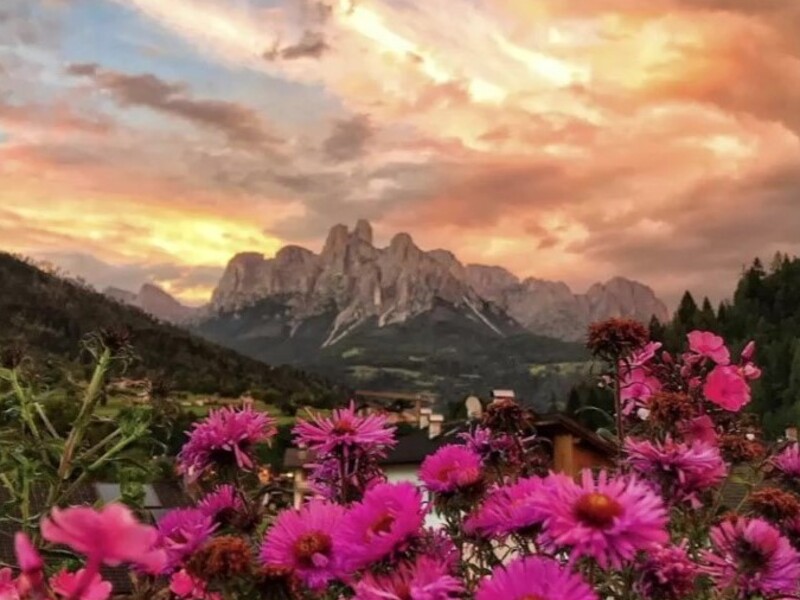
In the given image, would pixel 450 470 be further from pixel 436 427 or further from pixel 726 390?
pixel 436 427

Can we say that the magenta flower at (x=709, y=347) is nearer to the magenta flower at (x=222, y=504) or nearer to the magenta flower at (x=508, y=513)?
the magenta flower at (x=508, y=513)

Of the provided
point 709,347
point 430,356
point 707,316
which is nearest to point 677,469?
point 709,347

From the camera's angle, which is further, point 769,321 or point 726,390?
point 769,321

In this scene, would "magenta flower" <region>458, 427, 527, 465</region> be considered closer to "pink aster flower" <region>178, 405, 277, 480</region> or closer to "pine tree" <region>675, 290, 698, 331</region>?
"pink aster flower" <region>178, 405, 277, 480</region>

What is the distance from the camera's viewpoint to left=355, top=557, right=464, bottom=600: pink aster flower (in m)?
1.05

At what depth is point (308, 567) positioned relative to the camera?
1226 mm

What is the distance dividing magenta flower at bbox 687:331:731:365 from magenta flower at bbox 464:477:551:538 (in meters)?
0.69

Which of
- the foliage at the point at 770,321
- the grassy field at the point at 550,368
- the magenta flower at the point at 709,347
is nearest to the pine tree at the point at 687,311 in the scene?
the foliage at the point at 770,321

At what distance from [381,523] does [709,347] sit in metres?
0.97

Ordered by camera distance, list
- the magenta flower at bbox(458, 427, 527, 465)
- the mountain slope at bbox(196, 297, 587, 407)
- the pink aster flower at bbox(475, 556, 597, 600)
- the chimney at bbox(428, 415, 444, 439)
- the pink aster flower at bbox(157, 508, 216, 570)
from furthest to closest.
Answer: the mountain slope at bbox(196, 297, 587, 407)
the chimney at bbox(428, 415, 444, 439)
the magenta flower at bbox(458, 427, 527, 465)
the pink aster flower at bbox(157, 508, 216, 570)
the pink aster flower at bbox(475, 556, 597, 600)

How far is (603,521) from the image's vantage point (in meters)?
1.05

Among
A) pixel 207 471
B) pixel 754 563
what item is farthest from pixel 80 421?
pixel 754 563

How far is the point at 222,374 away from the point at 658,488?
242 ft

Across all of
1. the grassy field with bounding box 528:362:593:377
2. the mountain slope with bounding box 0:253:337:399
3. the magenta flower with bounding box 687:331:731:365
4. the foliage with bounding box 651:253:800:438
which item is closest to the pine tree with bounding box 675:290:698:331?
the foliage with bounding box 651:253:800:438
